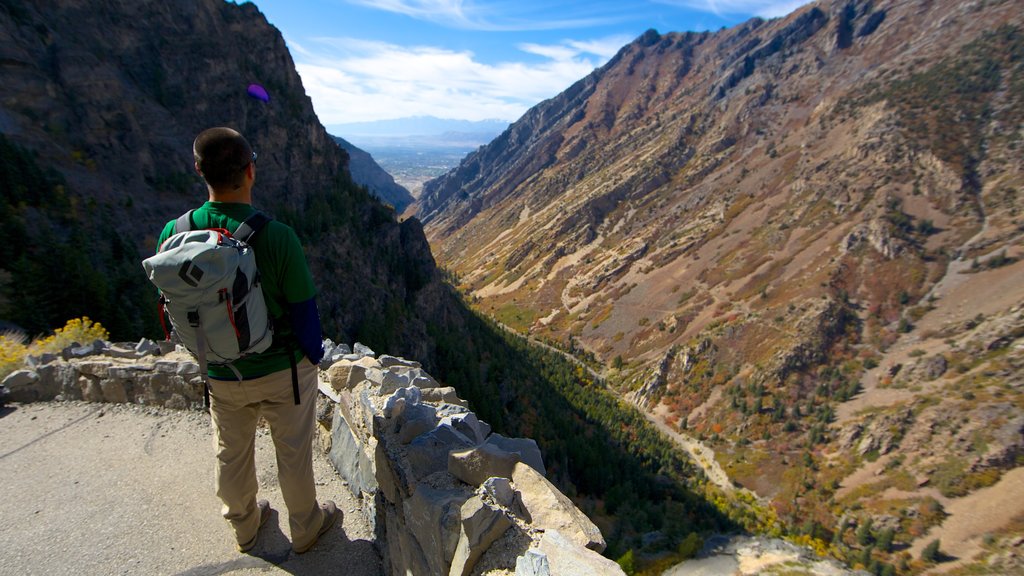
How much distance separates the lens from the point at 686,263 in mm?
140000

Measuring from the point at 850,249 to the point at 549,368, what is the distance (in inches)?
3037

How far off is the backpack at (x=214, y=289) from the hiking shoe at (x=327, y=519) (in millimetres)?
2255

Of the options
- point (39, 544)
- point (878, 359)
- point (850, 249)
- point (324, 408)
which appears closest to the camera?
point (39, 544)

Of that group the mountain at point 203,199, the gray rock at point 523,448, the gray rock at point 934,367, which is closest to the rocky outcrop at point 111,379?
the gray rock at point 523,448

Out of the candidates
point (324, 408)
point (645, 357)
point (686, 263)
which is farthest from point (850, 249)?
point (324, 408)

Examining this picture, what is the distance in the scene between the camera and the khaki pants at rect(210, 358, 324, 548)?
4086 mm

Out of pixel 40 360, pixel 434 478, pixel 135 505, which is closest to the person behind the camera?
pixel 434 478

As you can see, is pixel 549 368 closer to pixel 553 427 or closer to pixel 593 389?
pixel 593 389

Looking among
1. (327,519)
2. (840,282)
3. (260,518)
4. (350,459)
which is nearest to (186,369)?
(350,459)

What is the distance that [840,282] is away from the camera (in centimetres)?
10481

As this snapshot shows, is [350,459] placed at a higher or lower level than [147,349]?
higher

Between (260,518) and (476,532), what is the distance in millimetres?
2935

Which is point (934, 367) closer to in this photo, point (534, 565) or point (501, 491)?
point (501, 491)

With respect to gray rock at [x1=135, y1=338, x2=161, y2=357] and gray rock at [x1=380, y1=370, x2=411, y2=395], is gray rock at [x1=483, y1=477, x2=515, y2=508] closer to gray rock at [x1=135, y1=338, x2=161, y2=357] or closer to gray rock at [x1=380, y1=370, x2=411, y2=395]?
gray rock at [x1=380, y1=370, x2=411, y2=395]
